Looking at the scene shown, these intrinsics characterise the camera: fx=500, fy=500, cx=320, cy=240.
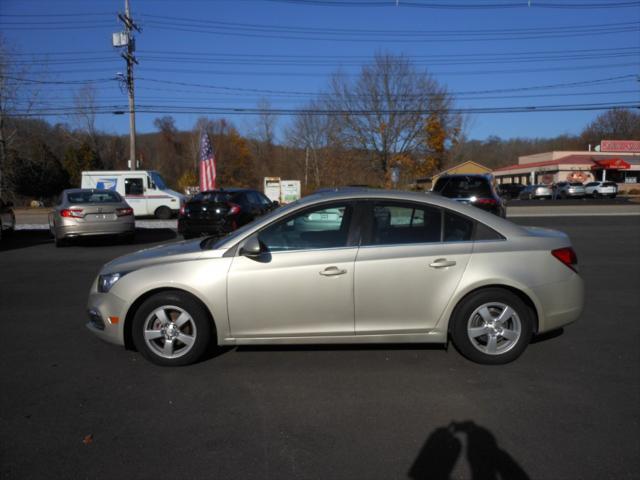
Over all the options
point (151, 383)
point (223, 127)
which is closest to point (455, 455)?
point (151, 383)

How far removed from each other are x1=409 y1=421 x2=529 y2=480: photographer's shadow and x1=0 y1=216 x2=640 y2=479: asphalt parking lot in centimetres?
1

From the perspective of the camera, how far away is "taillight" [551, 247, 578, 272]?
4.43 metres

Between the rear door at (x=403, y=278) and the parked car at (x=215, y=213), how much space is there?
905 centimetres

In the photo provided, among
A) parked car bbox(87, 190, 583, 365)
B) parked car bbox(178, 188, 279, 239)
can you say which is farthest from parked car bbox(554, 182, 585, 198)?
parked car bbox(87, 190, 583, 365)

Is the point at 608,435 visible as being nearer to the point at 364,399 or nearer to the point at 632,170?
the point at 364,399

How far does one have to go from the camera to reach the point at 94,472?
2848 mm

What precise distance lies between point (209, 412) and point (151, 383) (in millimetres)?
756

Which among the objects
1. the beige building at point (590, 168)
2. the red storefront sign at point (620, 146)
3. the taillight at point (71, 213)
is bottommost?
the taillight at point (71, 213)

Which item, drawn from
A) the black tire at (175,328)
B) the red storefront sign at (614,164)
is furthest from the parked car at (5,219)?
the red storefront sign at (614,164)

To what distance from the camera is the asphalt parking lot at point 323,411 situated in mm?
→ 2930

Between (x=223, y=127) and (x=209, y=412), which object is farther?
(x=223, y=127)

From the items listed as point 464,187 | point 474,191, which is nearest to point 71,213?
point 464,187

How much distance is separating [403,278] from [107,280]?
2601mm

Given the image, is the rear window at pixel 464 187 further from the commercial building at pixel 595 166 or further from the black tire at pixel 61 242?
the commercial building at pixel 595 166
